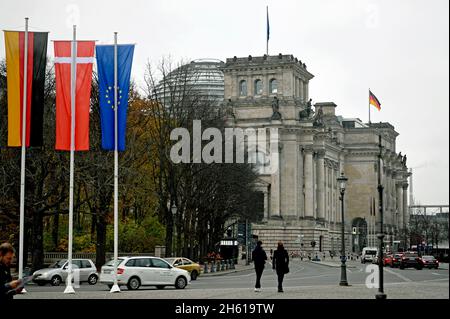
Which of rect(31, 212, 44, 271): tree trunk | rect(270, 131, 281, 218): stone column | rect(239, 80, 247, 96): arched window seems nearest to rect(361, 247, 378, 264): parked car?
rect(270, 131, 281, 218): stone column

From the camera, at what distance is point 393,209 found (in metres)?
197

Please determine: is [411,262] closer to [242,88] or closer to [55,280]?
[55,280]

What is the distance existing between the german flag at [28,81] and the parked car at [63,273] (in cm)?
1189

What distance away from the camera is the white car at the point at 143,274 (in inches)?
1574

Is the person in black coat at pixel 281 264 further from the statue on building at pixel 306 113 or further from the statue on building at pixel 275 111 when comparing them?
the statue on building at pixel 306 113

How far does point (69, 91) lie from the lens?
3772 centimetres

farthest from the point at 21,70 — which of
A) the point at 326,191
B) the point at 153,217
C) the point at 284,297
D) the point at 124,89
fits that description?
the point at 326,191

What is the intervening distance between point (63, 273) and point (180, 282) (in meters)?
9.91

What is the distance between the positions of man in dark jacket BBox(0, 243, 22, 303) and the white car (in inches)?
948

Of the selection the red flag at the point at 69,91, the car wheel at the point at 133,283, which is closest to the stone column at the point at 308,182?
the car wheel at the point at 133,283

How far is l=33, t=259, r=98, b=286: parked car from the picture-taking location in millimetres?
47594

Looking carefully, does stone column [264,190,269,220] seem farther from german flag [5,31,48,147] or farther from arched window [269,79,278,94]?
german flag [5,31,48,147]

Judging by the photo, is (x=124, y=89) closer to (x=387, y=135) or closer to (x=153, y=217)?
(x=153, y=217)

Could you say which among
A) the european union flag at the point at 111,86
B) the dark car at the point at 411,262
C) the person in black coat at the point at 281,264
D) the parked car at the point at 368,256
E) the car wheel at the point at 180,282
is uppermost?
the european union flag at the point at 111,86
